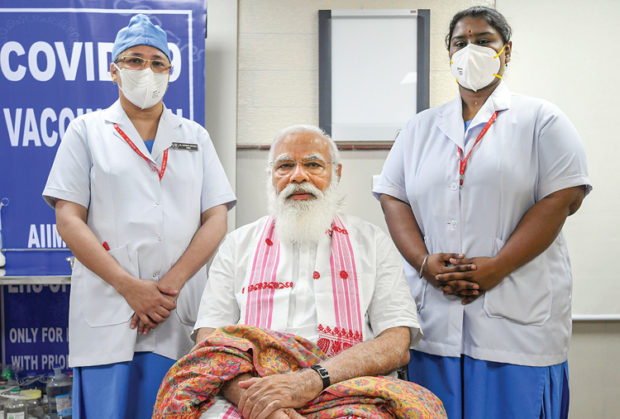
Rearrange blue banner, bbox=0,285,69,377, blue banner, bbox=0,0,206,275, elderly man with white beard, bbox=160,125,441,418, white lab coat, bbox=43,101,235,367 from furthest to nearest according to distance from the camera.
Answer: blue banner, bbox=0,285,69,377, blue banner, bbox=0,0,206,275, white lab coat, bbox=43,101,235,367, elderly man with white beard, bbox=160,125,441,418

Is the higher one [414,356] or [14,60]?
[14,60]

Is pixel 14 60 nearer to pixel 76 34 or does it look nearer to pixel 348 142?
pixel 76 34

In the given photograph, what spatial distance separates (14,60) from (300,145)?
199 cm

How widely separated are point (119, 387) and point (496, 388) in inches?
55.9

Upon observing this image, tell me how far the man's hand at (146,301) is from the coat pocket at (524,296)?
4.00 feet

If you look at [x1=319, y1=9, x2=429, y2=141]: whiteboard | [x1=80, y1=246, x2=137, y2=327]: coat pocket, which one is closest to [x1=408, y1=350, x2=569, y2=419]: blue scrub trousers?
[x1=80, y1=246, x2=137, y2=327]: coat pocket

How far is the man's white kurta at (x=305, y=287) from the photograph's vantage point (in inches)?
76.9

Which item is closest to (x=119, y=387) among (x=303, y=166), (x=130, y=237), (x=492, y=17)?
(x=130, y=237)

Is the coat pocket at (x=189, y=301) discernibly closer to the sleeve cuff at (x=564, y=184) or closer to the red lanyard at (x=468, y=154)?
the red lanyard at (x=468, y=154)

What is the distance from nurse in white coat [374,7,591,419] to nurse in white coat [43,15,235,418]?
92 centimetres

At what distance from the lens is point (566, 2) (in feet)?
10.9

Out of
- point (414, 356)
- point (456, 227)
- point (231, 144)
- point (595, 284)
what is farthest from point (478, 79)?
point (595, 284)

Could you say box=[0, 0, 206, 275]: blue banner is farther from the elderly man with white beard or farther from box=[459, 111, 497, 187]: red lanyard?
box=[459, 111, 497, 187]: red lanyard

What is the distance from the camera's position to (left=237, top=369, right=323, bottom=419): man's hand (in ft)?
5.17
